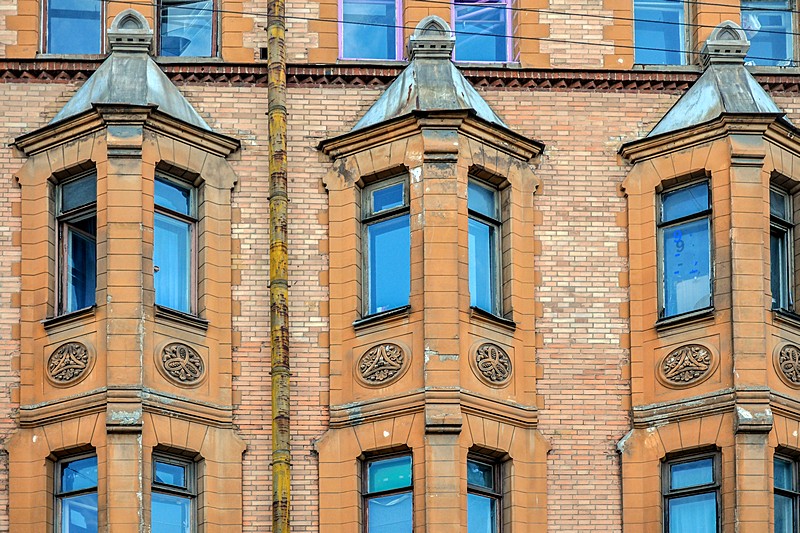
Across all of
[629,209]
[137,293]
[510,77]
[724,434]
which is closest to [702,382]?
[724,434]

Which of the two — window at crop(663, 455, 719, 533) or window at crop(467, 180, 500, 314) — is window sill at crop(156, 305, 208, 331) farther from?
window at crop(663, 455, 719, 533)

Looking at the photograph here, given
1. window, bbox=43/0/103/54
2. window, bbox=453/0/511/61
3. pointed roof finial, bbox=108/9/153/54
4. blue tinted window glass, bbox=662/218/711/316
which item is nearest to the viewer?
blue tinted window glass, bbox=662/218/711/316

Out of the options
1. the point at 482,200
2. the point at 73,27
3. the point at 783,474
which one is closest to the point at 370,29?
the point at 482,200

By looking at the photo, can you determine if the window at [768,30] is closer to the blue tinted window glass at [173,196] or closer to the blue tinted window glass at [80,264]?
the blue tinted window glass at [173,196]

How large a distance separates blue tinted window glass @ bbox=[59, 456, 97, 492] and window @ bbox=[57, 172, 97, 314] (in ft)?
6.79

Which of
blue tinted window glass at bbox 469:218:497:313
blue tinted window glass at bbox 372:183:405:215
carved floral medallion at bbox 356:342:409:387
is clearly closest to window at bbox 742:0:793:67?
blue tinted window glass at bbox 469:218:497:313

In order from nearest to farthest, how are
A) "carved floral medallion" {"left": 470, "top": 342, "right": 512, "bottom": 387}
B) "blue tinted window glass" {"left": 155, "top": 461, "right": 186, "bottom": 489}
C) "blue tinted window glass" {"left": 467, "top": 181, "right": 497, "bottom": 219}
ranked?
"blue tinted window glass" {"left": 155, "top": 461, "right": 186, "bottom": 489}, "carved floral medallion" {"left": 470, "top": 342, "right": 512, "bottom": 387}, "blue tinted window glass" {"left": 467, "top": 181, "right": 497, "bottom": 219}

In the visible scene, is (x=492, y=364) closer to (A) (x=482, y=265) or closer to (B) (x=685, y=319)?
(A) (x=482, y=265)

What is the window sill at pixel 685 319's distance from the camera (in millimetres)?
31234

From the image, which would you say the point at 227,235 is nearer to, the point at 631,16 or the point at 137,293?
the point at 137,293

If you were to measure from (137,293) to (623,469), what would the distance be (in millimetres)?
6647

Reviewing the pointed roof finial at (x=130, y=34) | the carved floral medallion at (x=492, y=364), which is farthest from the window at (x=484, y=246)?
the pointed roof finial at (x=130, y=34)

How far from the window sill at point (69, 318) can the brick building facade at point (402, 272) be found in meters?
0.03

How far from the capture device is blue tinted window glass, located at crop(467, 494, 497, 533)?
101 feet
